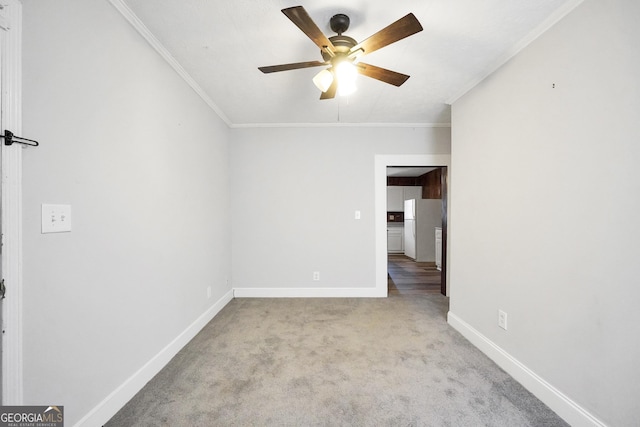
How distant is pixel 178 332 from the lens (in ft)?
6.96

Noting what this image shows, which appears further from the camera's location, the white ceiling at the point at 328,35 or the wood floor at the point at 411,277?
the wood floor at the point at 411,277

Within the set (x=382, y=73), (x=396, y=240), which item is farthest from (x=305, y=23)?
(x=396, y=240)

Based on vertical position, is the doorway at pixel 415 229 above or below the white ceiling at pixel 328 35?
below

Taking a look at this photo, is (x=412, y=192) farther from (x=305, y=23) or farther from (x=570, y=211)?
(x=305, y=23)

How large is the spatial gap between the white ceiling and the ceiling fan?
15 cm

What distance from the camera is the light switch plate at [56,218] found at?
1090 mm

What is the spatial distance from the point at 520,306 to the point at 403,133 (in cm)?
245

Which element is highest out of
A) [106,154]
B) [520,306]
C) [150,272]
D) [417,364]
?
[106,154]

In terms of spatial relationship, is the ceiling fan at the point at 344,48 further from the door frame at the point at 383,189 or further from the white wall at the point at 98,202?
the door frame at the point at 383,189

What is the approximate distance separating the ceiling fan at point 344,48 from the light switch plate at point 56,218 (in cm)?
127

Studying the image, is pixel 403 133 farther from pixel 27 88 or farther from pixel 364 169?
pixel 27 88

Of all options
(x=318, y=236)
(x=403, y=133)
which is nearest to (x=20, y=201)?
(x=318, y=236)

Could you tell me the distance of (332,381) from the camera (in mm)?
1724

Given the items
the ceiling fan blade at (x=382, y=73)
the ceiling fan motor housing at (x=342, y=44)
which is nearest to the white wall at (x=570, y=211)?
the ceiling fan blade at (x=382, y=73)
